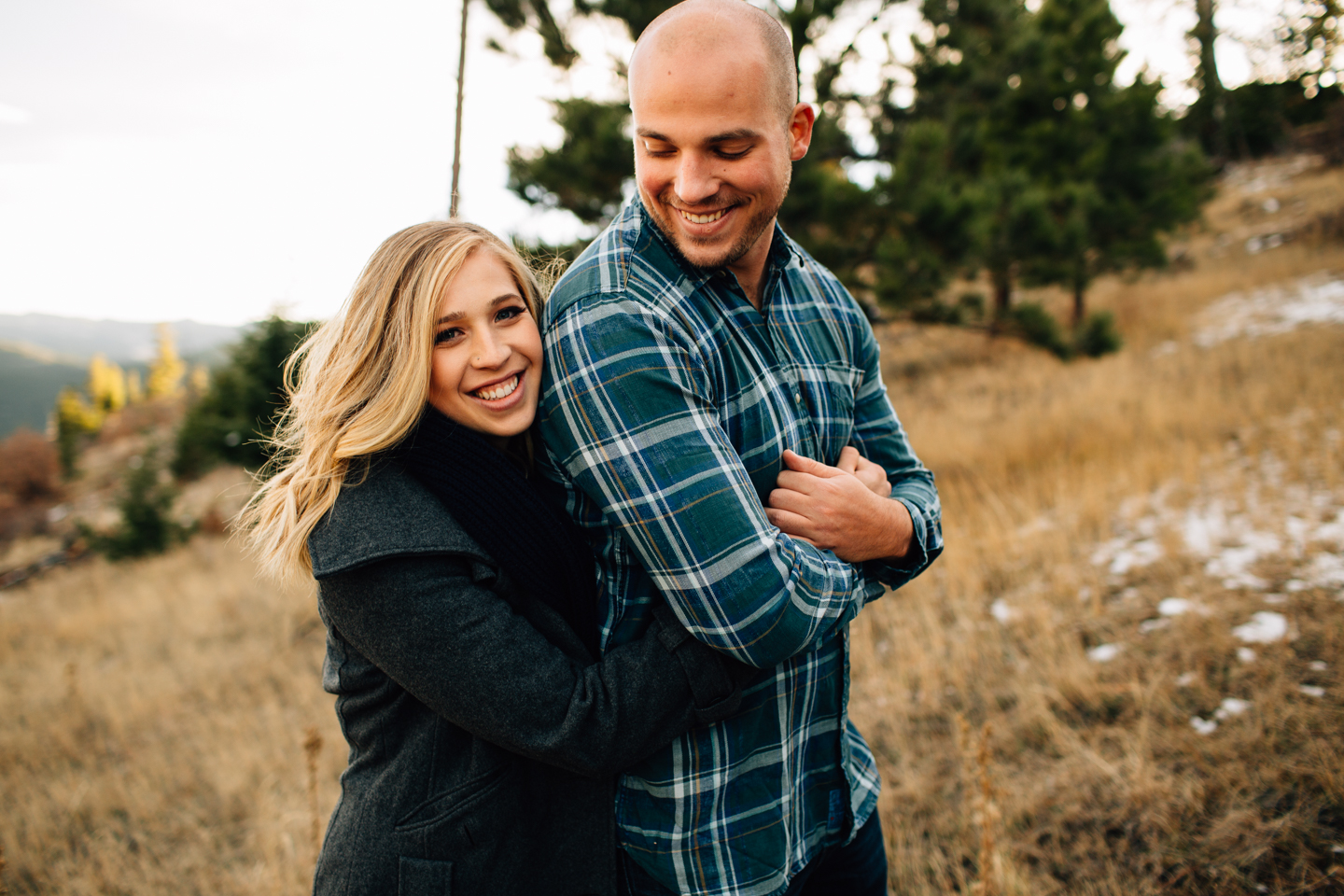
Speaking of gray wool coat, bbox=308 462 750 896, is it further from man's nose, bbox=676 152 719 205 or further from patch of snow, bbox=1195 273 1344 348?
patch of snow, bbox=1195 273 1344 348

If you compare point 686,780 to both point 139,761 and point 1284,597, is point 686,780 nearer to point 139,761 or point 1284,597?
point 1284,597

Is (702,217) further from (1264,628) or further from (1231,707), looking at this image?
(1264,628)

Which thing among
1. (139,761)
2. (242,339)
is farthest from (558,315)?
(242,339)

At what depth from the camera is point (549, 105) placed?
6004mm

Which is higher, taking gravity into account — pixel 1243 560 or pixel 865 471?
pixel 865 471

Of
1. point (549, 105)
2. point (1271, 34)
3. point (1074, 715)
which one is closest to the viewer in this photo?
point (1074, 715)

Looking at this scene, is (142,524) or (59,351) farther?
(59,351)

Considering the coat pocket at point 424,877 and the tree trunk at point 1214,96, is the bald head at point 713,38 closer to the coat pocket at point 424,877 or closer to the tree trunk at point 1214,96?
the coat pocket at point 424,877

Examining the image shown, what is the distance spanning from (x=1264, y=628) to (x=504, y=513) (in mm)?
3335

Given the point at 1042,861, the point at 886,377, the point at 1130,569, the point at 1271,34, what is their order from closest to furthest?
the point at 1042,861, the point at 1130,569, the point at 1271,34, the point at 886,377

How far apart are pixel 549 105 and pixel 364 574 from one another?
19.8 ft

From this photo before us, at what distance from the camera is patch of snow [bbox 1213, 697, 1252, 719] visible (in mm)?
2381

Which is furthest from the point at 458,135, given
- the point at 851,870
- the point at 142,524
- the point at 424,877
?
the point at 142,524

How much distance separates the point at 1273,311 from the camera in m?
9.51
